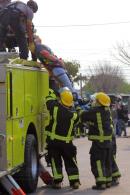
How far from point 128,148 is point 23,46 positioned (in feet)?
33.4

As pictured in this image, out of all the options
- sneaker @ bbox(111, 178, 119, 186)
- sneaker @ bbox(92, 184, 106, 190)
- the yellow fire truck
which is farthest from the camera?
sneaker @ bbox(111, 178, 119, 186)

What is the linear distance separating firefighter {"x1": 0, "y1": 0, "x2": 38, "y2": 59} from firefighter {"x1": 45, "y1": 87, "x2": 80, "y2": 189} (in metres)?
1.25

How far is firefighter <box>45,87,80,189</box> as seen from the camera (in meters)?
10.2

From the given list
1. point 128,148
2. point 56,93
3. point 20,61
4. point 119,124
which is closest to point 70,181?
point 56,93

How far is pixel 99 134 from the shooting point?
1071 cm

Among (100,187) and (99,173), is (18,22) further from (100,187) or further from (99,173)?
(100,187)

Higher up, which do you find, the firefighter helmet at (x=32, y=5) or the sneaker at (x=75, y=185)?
the firefighter helmet at (x=32, y=5)

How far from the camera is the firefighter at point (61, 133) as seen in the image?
1024cm

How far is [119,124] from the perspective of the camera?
93.3ft

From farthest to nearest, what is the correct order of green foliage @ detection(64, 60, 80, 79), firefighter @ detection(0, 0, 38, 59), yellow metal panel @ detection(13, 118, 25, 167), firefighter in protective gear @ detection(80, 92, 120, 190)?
green foliage @ detection(64, 60, 80, 79) → firefighter @ detection(0, 0, 38, 59) → firefighter in protective gear @ detection(80, 92, 120, 190) → yellow metal panel @ detection(13, 118, 25, 167)

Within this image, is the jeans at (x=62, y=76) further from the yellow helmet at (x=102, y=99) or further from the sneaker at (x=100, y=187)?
the sneaker at (x=100, y=187)

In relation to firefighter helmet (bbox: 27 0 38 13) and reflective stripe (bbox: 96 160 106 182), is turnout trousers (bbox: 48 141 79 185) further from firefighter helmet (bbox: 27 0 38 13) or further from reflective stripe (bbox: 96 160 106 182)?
firefighter helmet (bbox: 27 0 38 13)

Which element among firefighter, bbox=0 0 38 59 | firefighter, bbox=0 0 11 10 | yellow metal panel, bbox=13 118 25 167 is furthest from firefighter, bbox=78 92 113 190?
firefighter, bbox=0 0 11 10

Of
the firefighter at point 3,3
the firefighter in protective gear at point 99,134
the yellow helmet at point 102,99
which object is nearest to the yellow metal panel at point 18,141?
the firefighter in protective gear at point 99,134
